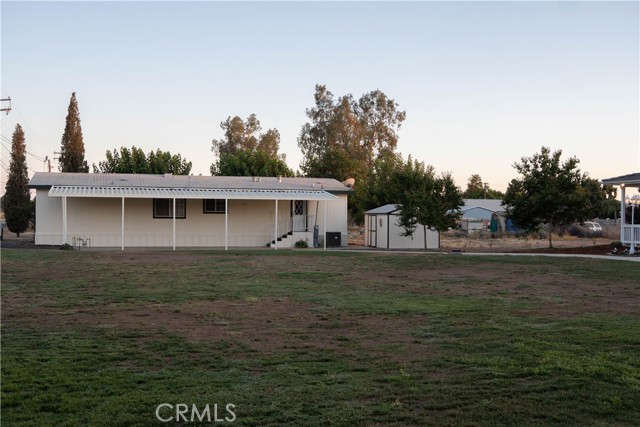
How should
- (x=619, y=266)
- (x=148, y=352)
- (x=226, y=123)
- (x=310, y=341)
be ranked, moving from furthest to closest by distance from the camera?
1. (x=226, y=123)
2. (x=619, y=266)
3. (x=310, y=341)
4. (x=148, y=352)

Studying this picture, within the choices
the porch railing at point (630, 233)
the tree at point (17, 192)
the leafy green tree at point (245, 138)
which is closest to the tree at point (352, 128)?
the leafy green tree at point (245, 138)

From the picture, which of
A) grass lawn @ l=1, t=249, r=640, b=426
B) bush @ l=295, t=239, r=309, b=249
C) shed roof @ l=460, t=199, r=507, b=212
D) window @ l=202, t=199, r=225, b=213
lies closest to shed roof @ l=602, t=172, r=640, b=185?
grass lawn @ l=1, t=249, r=640, b=426

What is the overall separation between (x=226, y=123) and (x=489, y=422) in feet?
226

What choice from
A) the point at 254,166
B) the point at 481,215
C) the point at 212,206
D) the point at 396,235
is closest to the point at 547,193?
the point at 396,235

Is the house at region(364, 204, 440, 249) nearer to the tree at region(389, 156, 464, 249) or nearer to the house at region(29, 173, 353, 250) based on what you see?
the tree at region(389, 156, 464, 249)

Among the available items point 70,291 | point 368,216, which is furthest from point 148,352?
point 368,216

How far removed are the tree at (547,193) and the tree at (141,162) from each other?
27.5 m

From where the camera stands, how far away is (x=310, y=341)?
27.8 ft

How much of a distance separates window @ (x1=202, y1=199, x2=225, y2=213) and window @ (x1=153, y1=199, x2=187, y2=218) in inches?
37.0

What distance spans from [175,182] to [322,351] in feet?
85.8

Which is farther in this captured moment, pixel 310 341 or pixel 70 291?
pixel 70 291

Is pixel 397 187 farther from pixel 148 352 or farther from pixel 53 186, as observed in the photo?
pixel 148 352

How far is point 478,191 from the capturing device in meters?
87.1

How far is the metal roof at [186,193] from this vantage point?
2770 centimetres
